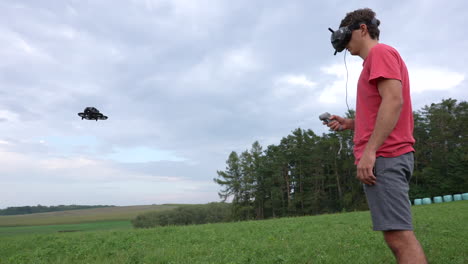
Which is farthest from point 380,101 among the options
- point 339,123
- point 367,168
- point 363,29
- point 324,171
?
point 324,171

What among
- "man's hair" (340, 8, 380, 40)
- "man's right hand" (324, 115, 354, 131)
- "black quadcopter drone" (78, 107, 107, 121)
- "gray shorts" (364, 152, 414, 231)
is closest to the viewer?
"gray shorts" (364, 152, 414, 231)

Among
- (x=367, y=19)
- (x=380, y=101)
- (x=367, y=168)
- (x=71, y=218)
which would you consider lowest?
(x=71, y=218)

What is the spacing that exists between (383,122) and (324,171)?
6359 cm

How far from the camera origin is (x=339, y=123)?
3.82 m

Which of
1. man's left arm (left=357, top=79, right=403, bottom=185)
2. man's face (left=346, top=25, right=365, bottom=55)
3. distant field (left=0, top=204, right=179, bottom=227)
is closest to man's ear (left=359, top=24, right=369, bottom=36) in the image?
man's face (left=346, top=25, right=365, bottom=55)

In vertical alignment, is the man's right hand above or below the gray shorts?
above

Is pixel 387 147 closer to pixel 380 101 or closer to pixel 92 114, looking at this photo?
pixel 380 101

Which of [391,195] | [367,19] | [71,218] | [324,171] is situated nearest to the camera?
[391,195]

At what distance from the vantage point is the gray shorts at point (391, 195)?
8.14 ft

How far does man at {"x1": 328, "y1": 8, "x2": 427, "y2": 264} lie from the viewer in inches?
97.9

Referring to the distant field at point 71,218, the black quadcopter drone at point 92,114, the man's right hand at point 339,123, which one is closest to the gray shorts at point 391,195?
the man's right hand at point 339,123

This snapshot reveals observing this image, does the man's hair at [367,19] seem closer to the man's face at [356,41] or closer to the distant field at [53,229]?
the man's face at [356,41]

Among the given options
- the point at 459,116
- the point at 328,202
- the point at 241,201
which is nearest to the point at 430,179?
the point at 459,116

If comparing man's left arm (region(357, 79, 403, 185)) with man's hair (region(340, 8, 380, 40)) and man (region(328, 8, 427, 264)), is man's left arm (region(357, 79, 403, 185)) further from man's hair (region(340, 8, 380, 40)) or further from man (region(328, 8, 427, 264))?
man's hair (region(340, 8, 380, 40))
